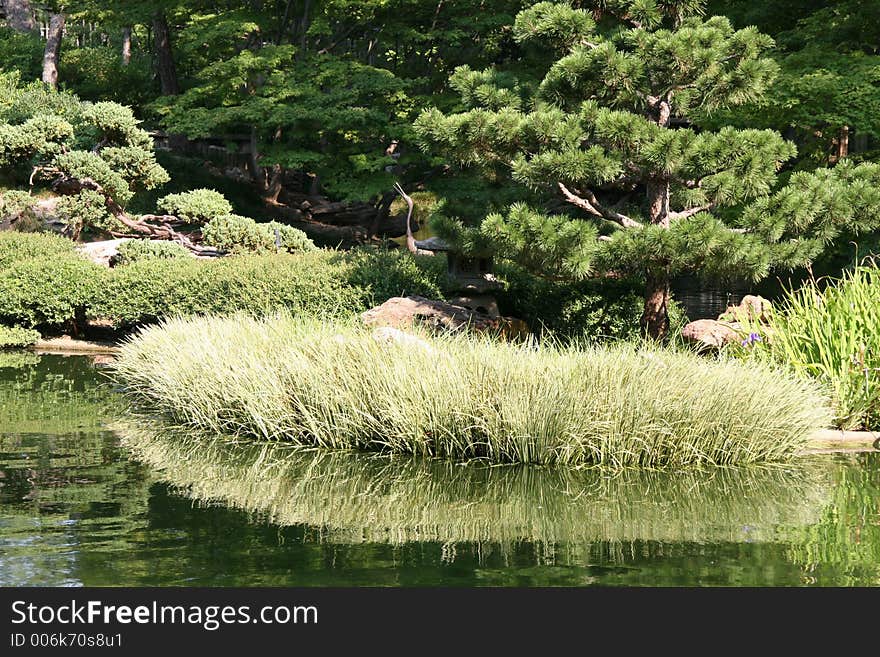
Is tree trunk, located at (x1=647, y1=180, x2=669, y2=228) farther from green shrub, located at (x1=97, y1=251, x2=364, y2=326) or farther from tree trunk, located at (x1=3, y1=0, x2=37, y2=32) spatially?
tree trunk, located at (x1=3, y1=0, x2=37, y2=32)

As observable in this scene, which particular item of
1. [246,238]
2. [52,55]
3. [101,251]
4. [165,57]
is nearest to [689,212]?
[246,238]

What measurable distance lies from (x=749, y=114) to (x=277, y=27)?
1214cm

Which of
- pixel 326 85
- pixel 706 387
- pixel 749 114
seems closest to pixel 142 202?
pixel 326 85

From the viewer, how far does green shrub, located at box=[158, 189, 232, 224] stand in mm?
16812

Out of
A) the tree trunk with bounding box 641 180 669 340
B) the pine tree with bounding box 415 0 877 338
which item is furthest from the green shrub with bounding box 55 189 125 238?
the tree trunk with bounding box 641 180 669 340

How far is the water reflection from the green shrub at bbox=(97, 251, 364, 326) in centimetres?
450

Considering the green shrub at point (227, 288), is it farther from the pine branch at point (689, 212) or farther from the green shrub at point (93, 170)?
the pine branch at point (689, 212)

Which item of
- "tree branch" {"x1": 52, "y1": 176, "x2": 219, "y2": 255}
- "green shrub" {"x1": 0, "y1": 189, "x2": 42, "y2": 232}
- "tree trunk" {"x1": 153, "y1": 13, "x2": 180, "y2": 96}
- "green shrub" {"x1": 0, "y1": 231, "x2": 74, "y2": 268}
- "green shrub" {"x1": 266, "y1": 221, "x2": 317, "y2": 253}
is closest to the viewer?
"green shrub" {"x1": 0, "y1": 231, "x2": 74, "y2": 268}

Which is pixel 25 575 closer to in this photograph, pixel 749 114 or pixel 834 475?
pixel 834 475

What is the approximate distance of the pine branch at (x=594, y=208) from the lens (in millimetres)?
10833

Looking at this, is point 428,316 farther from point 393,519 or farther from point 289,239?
point 393,519

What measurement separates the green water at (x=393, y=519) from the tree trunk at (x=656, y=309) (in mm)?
3827

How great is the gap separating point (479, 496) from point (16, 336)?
883 cm

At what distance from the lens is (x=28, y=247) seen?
15.0 meters
